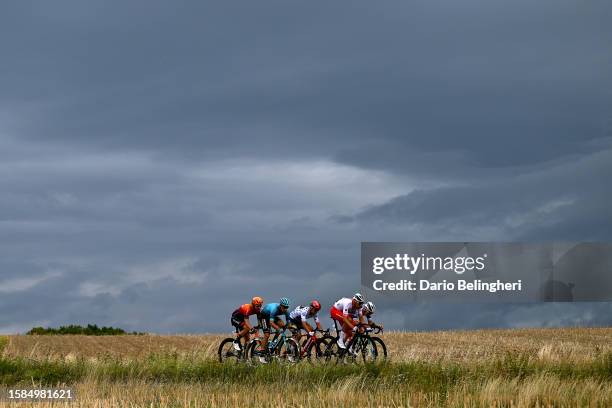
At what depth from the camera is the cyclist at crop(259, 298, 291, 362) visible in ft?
104

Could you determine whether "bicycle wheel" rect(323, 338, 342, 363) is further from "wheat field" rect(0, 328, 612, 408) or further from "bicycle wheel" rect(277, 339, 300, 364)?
"wheat field" rect(0, 328, 612, 408)

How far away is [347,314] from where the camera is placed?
105 ft

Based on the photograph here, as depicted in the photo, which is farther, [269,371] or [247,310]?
[247,310]

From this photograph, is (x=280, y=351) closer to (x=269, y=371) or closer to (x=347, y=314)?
(x=347, y=314)

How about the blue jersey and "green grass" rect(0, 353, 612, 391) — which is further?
the blue jersey

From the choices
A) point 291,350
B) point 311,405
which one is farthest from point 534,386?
point 291,350

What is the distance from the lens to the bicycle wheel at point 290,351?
103 ft

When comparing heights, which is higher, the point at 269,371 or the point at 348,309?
the point at 348,309

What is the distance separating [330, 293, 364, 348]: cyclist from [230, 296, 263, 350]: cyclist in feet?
8.58

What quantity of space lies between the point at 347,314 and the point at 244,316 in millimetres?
3696

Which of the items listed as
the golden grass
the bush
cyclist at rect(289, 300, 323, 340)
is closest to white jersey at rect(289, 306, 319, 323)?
cyclist at rect(289, 300, 323, 340)

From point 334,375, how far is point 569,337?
104 ft

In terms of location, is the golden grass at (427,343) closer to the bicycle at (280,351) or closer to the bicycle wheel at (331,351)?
the bicycle wheel at (331,351)

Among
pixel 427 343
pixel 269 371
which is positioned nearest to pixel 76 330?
pixel 427 343
